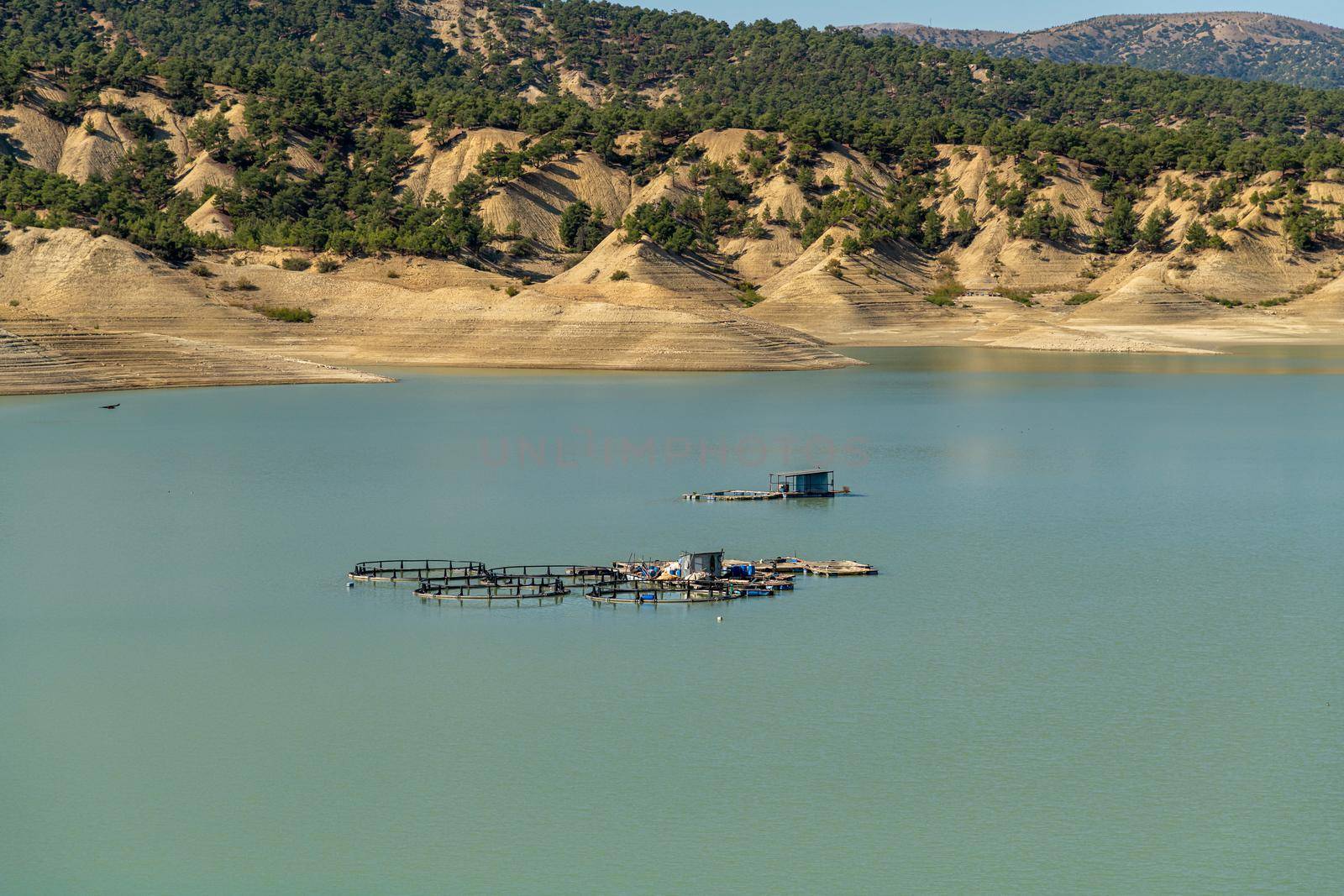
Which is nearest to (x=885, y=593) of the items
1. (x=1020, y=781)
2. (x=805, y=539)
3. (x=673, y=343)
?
(x=805, y=539)

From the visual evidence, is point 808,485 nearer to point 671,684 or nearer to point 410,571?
point 410,571

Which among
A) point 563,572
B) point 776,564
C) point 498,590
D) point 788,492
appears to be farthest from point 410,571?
point 788,492

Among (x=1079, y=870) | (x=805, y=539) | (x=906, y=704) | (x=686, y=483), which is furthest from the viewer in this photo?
(x=686, y=483)

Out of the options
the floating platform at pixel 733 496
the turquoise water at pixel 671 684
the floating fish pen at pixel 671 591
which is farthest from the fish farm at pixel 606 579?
the floating platform at pixel 733 496

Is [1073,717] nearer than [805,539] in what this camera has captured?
Yes

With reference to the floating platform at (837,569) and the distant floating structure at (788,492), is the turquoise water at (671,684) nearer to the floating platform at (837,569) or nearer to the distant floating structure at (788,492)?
the floating platform at (837,569)

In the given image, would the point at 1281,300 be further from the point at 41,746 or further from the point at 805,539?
the point at 41,746
